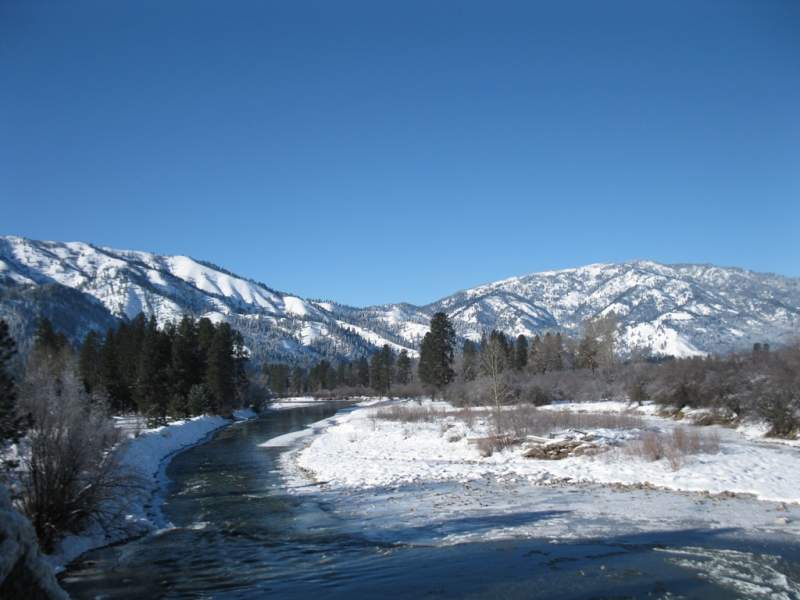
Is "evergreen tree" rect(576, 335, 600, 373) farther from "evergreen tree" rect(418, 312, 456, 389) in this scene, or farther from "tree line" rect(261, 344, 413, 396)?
"tree line" rect(261, 344, 413, 396)

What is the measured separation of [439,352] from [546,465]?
58068 millimetres

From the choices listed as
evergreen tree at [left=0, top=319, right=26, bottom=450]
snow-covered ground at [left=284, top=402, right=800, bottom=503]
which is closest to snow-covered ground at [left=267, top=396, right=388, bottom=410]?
snow-covered ground at [left=284, top=402, right=800, bottom=503]

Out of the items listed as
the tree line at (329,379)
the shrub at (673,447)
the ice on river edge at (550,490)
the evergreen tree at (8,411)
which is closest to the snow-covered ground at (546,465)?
the ice on river edge at (550,490)

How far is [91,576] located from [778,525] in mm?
16074

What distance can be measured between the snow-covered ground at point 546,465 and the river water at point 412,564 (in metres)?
6.06

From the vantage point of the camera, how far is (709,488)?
19.0 metres

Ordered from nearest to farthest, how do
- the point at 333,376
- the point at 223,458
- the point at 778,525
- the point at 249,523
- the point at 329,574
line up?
the point at 329,574 < the point at 778,525 < the point at 249,523 < the point at 223,458 < the point at 333,376

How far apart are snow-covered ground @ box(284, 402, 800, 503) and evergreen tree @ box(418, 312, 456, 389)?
Answer: 4535 centimetres

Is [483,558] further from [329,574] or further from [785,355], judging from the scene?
[785,355]

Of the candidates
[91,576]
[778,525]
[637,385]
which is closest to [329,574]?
[91,576]

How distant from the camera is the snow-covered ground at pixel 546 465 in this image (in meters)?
19.7

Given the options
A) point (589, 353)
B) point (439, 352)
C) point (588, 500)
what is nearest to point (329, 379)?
point (589, 353)


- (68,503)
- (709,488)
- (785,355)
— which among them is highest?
(785,355)

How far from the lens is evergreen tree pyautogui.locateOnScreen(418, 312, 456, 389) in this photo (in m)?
83.1
